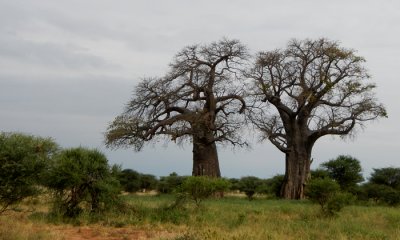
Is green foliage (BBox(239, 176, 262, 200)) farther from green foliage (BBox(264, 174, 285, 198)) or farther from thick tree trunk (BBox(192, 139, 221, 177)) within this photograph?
thick tree trunk (BBox(192, 139, 221, 177))

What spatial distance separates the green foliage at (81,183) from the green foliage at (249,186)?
635 inches

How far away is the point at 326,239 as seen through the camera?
1025 cm

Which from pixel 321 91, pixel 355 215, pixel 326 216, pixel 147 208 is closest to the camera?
pixel 147 208

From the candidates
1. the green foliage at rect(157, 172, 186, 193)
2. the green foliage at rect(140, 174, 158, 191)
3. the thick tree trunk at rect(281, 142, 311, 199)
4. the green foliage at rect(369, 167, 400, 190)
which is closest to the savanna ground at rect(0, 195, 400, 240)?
the green foliage at rect(369, 167, 400, 190)

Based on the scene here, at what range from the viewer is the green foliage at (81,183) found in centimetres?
1225

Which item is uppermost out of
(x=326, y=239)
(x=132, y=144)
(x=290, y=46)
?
(x=290, y=46)

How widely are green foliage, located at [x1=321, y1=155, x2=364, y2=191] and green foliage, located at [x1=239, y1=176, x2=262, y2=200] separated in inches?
171

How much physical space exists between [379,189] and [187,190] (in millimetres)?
12593

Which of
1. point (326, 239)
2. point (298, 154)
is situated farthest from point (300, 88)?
point (326, 239)

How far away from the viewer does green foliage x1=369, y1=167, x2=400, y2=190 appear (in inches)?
1016

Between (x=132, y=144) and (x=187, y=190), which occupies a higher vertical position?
(x=132, y=144)

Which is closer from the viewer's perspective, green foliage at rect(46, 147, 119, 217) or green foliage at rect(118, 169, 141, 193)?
green foliage at rect(46, 147, 119, 217)

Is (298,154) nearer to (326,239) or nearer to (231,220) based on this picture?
(231,220)

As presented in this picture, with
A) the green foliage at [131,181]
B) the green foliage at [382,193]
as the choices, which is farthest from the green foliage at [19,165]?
the green foliage at [131,181]
